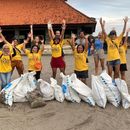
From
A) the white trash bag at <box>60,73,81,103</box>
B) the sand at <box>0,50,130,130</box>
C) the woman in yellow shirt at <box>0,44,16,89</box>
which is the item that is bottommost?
the sand at <box>0,50,130,130</box>

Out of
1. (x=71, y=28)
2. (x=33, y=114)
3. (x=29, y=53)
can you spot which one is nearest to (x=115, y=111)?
(x=33, y=114)

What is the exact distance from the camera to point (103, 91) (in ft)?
26.8

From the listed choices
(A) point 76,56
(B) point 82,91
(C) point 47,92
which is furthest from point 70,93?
(A) point 76,56

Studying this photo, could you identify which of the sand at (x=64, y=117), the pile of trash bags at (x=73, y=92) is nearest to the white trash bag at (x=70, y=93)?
the pile of trash bags at (x=73, y=92)

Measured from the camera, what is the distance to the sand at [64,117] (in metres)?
7.12

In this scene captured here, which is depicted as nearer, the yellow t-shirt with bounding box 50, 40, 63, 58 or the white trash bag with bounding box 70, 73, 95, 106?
the white trash bag with bounding box 70, 73, 95, 106

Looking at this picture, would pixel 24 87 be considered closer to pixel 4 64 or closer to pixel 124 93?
pixel 4 64

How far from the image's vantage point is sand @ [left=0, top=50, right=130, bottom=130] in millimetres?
7117

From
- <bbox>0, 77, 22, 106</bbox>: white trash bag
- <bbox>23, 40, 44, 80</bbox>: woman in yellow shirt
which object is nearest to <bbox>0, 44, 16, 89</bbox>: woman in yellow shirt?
<bbox>0, 77, 22, 106</bbox>: white trash bag

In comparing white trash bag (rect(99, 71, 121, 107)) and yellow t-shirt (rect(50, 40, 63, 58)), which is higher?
yellow t-shirt (rect(50, 40, 63, 58))

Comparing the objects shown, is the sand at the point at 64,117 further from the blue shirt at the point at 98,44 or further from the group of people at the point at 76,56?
the blue shirt at the point at 98,44

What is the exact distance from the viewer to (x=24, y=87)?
28.1 ft

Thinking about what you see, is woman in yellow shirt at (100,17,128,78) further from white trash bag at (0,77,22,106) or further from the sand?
white trash bag at (0,77,22,106)

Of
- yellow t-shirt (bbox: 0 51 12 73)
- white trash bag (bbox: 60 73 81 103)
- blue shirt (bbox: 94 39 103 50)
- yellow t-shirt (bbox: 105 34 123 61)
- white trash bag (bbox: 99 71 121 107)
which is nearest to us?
white trash bag (bbox: 99 71 121 107)
